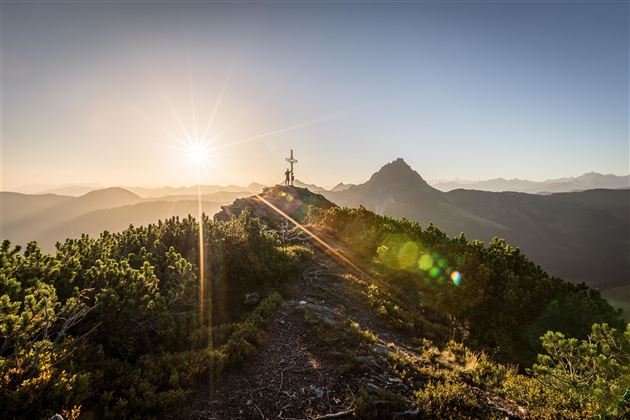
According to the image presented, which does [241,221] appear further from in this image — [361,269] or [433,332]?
[433,332]

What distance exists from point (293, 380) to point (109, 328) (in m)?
4.90

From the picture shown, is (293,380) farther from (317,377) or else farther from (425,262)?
(425,262)

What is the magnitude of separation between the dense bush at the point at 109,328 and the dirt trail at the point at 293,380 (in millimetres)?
543

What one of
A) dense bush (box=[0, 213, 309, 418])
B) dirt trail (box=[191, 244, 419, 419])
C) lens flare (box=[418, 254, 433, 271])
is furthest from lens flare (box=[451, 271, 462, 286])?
dense bush (box=[0, 213, 309, 418])

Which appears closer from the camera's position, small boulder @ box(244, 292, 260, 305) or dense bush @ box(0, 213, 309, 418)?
dense bush @ box(0, 213, 309, 418)

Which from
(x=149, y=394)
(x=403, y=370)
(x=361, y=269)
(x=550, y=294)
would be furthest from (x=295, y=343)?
(x=550, y=294)

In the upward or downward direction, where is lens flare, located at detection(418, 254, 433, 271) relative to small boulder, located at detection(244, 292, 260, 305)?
upward

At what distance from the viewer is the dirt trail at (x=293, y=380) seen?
22.0 feet

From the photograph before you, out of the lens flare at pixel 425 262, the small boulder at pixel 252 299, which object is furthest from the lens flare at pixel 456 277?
the small boulder at pixel 252 299

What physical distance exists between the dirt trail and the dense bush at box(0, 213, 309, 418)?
1.78 feet

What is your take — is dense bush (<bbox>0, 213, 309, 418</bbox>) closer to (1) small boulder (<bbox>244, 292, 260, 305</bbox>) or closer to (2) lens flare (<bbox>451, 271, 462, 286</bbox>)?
(1) small boulder (<bbox>244, 292, 260, 305</bbox>)

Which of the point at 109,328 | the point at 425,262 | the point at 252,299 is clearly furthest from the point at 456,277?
the point at 109,328

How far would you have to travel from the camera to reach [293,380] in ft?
25.7

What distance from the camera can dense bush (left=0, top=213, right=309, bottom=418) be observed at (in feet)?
18.0
